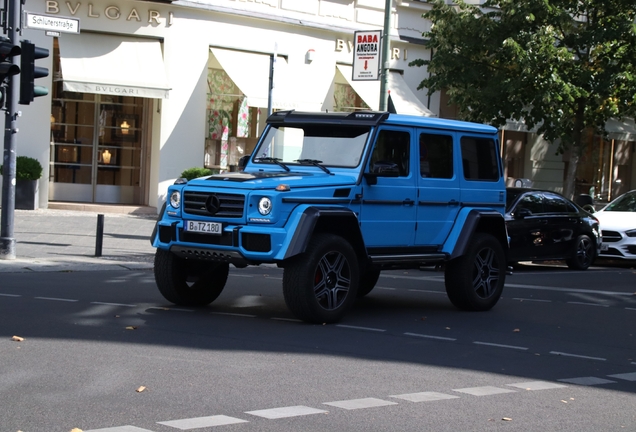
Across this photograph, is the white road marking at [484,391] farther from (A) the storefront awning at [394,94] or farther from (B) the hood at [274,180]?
(A) the storefront awning at [394,94]

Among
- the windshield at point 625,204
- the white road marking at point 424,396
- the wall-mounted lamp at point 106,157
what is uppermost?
the wall-mounted lamp at point 106,157

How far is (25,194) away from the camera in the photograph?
2273 centimetres

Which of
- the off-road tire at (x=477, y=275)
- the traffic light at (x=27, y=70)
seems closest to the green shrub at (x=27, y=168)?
the traffic light at (x=27, y=70)

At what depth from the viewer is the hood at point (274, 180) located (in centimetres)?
977

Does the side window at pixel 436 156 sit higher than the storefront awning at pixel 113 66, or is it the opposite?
the storefront awning at pixel 113 66

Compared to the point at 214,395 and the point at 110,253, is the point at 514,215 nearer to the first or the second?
the point at 110,253

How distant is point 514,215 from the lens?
17.3m

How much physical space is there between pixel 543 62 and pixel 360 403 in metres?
17.0

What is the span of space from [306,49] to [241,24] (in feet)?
6.99

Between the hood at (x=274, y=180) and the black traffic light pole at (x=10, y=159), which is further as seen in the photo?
the black traffic light pole at (x=10, y=159)

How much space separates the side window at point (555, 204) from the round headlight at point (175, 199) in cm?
970

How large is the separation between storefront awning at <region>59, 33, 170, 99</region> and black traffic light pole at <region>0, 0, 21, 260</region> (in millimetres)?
7424

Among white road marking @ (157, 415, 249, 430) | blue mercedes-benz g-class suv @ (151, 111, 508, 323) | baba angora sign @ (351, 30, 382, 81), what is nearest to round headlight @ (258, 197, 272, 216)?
blue mercedes-benz g-class suv @ (151, 111, 508, 323)

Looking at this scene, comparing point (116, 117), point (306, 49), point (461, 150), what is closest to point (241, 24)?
point (306, 49)
